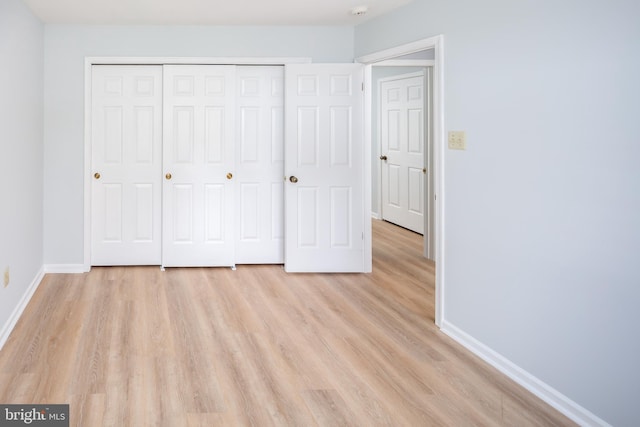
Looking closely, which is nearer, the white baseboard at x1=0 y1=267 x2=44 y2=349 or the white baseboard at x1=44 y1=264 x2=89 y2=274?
the white baseboard at x1=0 y1=267 x2=44 y2=349

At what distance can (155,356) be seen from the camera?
3400mm

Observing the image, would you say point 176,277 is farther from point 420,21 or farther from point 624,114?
point 624,114

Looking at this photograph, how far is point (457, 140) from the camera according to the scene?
377 cm

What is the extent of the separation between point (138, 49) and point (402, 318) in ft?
11.4

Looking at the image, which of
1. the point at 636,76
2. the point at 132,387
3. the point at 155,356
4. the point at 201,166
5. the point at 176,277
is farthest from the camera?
the point at 201,166

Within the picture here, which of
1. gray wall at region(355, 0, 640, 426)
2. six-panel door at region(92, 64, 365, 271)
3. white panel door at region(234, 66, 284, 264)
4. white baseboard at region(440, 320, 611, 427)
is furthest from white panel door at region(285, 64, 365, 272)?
white baseboard at region(440, 320, 611, 427)

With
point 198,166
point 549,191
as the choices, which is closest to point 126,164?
point 198,166

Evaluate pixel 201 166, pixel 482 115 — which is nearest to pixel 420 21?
pixel 482 115

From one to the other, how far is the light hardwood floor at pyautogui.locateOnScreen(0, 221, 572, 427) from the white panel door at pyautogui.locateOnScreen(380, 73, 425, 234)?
9.54 ft

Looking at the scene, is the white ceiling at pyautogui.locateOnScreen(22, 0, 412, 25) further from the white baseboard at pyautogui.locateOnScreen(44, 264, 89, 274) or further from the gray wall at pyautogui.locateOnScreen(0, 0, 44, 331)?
the white baseboard at pyautogui.locateOnScreen(44, 264, 89, 274)

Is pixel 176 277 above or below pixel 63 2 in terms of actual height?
below

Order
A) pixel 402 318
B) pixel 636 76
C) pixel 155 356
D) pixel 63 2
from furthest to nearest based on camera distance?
pixel 63 2 < pixel 402 318 < pixel 155 356 < pixel 636 76

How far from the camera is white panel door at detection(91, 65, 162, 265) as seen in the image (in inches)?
222

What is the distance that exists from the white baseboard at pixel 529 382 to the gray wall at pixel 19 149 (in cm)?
286
